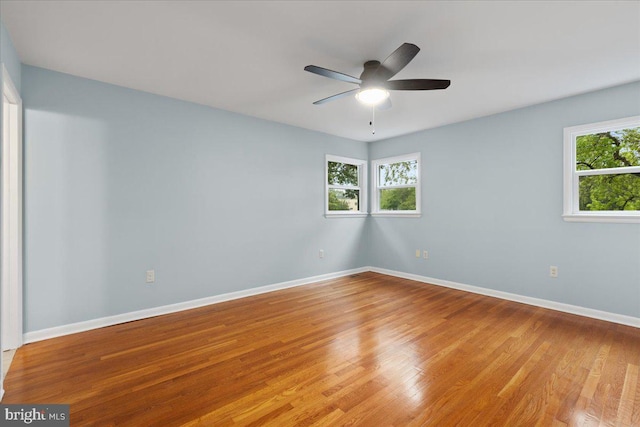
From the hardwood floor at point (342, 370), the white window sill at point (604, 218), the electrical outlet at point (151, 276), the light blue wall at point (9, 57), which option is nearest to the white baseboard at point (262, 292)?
the hardwood floor at point (342, 370)

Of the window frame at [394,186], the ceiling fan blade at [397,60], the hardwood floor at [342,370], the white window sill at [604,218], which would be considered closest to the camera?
the hardwood floor at [342,370]

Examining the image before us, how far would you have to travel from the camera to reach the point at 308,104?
142 inches

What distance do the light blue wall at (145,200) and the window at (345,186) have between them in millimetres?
642

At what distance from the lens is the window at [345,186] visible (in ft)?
16.9

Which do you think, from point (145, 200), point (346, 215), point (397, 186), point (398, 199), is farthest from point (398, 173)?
point (145, 200)

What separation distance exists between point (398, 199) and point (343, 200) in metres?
1.00

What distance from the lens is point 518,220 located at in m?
3.75

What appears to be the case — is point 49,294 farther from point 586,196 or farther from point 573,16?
point 586,196

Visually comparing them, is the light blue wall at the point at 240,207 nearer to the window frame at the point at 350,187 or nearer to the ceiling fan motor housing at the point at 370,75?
the window frame at the point at 350,187

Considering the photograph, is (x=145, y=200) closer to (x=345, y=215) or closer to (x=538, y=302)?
(x=345, y=215)

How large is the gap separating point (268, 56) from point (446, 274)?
385cm

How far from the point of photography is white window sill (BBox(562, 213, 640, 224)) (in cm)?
295

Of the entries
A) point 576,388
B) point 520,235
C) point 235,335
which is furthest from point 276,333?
point 520,235

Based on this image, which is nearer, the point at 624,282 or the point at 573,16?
the point at 573,16
